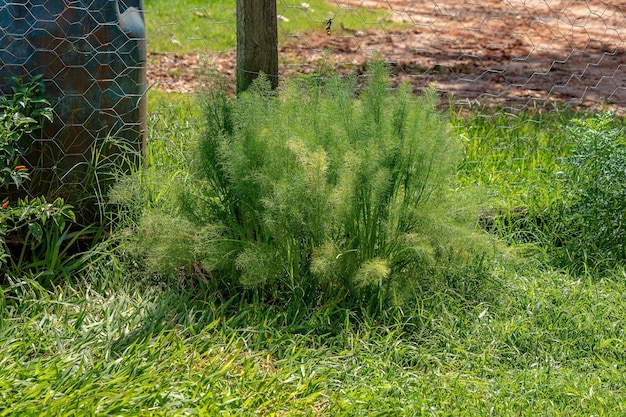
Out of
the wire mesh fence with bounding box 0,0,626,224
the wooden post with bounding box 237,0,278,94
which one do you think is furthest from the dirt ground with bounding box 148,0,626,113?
the wooden post with bounding box 237,0,278,94

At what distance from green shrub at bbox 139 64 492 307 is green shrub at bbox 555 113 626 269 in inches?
33.4

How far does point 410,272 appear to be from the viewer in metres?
3.76

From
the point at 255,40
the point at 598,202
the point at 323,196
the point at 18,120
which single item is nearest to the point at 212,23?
the point at 255,40

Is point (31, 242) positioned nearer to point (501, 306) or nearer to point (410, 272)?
point (410, 272)

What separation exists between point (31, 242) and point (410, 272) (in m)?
1.66

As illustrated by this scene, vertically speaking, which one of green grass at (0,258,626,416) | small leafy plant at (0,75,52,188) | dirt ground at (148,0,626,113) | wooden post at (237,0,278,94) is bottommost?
green grass at (0,258,626,416)

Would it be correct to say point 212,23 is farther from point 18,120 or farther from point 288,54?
point 18,120

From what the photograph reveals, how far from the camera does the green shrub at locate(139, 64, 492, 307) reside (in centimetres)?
360

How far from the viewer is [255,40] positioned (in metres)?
4.18

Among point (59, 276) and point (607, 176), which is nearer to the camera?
point (59, 276)

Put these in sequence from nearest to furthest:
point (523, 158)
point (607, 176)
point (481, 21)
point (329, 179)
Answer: point (329, 179) → point (607, 176) → point (523, 158) → point (481, 21)

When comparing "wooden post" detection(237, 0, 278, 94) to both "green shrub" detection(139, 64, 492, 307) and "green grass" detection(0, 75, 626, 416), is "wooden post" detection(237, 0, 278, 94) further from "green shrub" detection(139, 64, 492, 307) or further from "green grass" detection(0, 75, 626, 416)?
"green grass" detection(0, 75, 626, 416)

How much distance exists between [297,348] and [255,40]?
1.50 m

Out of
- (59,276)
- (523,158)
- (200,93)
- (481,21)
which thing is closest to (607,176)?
(523,158)
